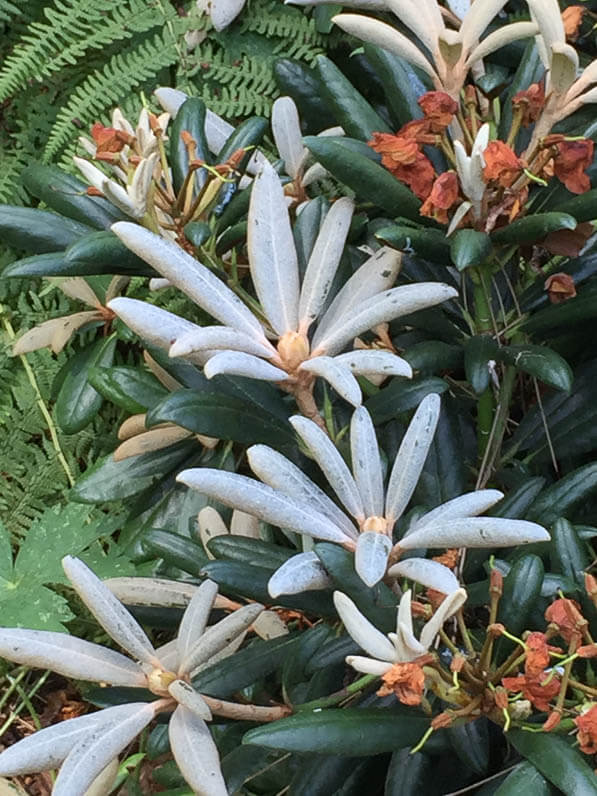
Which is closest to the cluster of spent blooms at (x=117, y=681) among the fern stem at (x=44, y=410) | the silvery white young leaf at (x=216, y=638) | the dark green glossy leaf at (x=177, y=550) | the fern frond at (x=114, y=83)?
the silvery white young leaf at (x=216, y=638)

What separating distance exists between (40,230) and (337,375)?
457 mm

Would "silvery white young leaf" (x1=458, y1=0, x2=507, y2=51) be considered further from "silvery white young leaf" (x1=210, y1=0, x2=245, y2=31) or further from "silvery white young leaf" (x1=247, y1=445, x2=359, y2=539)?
"silvery white young leaf" (x1=210, y1=0, x2=245, y2=31)

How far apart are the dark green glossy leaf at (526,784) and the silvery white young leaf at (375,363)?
309 millimetres

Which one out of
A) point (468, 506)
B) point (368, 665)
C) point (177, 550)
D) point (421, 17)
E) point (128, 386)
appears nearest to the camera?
point (368, 665)

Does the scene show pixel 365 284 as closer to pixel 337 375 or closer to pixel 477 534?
pixel 337 375

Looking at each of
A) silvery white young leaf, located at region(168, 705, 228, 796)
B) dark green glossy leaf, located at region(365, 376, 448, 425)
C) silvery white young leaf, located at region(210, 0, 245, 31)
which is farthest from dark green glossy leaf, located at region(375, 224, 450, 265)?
silvery white young leaf, located at region(210, 0, 245, 31)

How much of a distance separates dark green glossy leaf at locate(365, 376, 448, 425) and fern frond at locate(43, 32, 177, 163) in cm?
90

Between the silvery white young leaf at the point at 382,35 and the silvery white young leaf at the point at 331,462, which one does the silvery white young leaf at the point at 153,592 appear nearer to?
the silvery white young leaf at the point at 331,462

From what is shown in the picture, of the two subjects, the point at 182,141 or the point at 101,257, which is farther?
the point at 182,141

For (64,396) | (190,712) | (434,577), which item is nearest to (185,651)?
(190,712)

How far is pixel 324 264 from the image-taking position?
2.64ft

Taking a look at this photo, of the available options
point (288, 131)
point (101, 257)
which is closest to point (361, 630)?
point (101, 257)

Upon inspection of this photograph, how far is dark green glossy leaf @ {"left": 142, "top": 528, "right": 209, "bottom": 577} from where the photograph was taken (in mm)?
893

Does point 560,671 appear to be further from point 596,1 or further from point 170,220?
point 596,1
